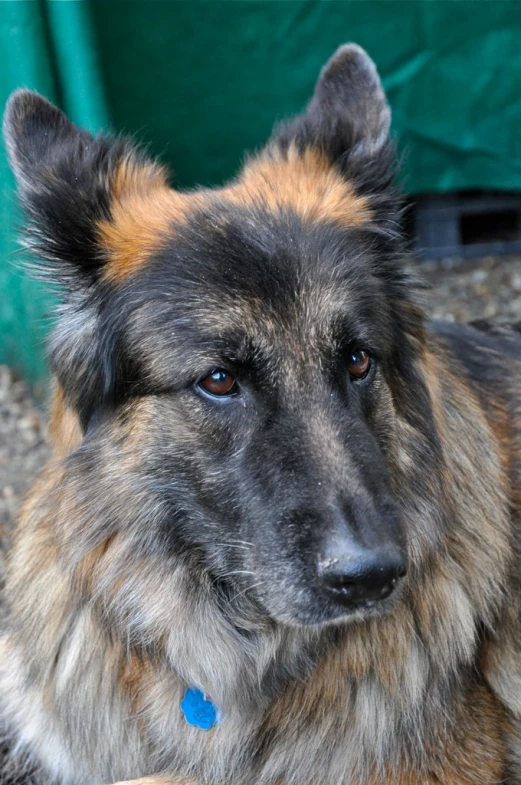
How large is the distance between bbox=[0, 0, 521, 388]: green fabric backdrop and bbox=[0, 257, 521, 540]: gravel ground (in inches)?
9.5

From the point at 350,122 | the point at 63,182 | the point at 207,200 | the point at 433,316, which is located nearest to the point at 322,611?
the point at 207,200

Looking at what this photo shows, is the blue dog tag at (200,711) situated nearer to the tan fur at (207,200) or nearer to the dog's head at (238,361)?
the dog's head at (238,361)

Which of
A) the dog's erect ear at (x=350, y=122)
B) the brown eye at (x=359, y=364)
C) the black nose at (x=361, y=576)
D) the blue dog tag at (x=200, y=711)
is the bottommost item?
the blue dog tag at (x=200, y=711)

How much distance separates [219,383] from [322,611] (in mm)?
669

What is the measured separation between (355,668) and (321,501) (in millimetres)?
672

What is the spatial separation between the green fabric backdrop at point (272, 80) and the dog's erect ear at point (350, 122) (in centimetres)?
172

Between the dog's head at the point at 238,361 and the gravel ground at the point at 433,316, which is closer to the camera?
the dog's head at the point at 238,361

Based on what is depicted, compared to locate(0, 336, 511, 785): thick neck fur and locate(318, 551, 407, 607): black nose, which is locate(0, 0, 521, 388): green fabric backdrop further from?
locate(318, 551, 407, 607): black nose

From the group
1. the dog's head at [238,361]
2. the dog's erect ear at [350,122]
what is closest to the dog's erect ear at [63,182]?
the dog's head at [238,361]

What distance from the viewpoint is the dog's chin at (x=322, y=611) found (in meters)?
2.31

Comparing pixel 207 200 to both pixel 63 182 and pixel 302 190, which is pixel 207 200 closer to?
pixel 302 190

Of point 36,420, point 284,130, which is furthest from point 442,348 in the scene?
point 36,420

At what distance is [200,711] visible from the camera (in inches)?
106

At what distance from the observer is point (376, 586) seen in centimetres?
221
